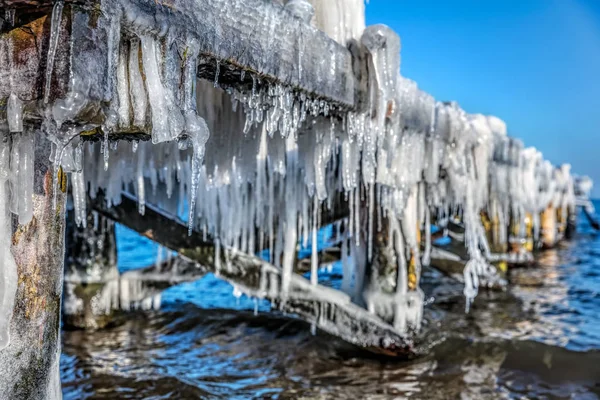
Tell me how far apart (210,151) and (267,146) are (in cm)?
53

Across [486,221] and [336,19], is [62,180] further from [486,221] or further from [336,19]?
[486,221]

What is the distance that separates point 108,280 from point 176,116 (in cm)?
471

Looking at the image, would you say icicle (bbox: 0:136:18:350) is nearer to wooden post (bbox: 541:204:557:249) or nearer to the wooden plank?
the wooden plank

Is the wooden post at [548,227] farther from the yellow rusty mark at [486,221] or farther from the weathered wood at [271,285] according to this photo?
the weathered wood at [271,285]

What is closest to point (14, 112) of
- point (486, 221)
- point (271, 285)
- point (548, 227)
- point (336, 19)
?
point (336, 19)

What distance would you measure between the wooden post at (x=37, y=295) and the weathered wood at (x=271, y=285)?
335 cm

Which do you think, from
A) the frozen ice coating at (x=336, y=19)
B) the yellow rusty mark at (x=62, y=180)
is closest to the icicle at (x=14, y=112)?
the yellow rusty mark at (x=62, y=180)

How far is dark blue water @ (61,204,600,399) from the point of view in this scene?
14.8 feet

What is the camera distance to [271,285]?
5125mm

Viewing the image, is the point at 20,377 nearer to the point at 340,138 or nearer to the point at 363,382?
the point at 340,138

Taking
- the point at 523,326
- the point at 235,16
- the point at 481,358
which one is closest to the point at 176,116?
the point at 235,16

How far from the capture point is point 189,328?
6.55 m

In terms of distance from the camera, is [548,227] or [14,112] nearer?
[14,112]

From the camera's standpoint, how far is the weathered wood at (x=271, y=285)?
497 centimetres
